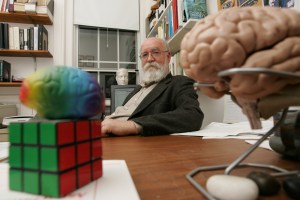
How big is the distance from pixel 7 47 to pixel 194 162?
280cm

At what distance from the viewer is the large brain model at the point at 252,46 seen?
0.28 meters

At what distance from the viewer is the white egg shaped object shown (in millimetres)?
262

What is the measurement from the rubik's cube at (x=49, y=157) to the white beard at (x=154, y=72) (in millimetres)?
1490

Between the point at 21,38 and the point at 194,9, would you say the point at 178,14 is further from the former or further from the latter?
the point at 21,38

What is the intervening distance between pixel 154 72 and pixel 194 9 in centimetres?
56

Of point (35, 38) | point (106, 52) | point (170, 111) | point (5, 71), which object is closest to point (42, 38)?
point (35, 38)

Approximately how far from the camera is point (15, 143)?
0.31 m

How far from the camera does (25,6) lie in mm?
2568

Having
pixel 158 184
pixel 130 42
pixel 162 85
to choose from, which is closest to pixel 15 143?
pixel 158 184

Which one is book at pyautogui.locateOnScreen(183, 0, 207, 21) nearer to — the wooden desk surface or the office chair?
the office chair

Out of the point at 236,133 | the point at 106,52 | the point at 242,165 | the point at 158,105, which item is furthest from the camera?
the point at 106,52

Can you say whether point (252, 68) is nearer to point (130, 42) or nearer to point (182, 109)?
point (182, 109)

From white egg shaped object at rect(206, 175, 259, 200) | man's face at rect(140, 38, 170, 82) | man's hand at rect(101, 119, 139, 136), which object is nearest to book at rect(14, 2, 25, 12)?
man's face at rect(140, 38, 170, 82)

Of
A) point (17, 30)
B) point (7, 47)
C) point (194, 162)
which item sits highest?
point (17, 30)
